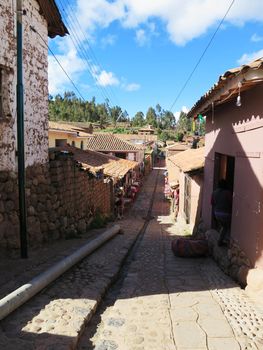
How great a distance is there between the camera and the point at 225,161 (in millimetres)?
10125

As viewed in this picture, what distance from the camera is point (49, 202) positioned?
28.5ft

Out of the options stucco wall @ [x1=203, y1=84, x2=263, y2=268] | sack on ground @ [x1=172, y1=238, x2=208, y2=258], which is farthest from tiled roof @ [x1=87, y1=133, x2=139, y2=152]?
stucco wall @ [x1=203, y1=84, x2=263, y2=268]

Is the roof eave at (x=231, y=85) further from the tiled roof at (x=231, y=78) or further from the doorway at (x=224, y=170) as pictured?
the doorway at (x=224, y=170)

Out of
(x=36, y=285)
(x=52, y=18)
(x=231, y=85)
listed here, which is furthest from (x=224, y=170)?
(x=36, y=285)

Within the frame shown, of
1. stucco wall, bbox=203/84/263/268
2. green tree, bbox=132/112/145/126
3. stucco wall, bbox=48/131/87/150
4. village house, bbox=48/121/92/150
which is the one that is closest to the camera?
stucco wall, bbox=203/84/263/268

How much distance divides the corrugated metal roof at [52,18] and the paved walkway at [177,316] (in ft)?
20.9

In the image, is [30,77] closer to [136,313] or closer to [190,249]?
[190,249]

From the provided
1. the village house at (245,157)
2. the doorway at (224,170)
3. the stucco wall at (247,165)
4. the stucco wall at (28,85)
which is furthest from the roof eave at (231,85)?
the stucco wall at (28,85)

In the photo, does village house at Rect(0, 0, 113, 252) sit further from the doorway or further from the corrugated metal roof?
the doorway

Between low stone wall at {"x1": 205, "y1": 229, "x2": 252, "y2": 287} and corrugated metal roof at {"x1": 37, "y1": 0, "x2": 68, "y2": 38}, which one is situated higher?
corrugated metal roof at {"x1": 37, "y1": 0, "x2": 68, "y2": 38}

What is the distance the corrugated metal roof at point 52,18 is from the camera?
27.4ft

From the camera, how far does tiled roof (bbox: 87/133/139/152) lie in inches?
1615

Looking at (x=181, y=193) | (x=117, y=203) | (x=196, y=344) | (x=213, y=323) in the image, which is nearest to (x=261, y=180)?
(x=213, y=323)

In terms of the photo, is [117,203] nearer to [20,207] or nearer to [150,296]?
[20,207]
